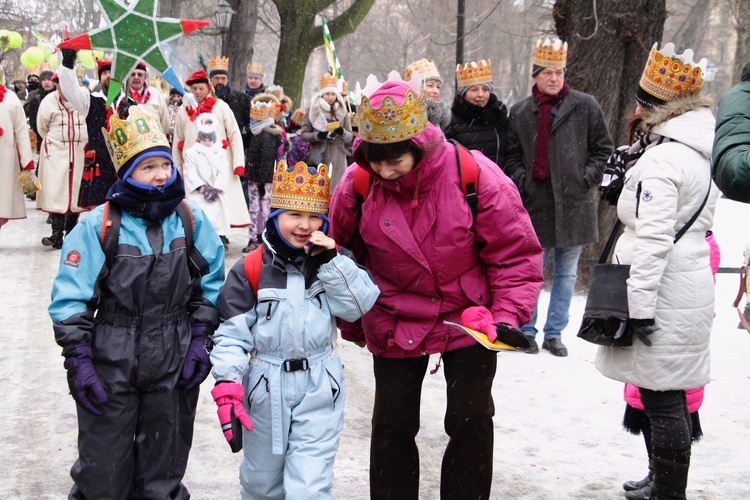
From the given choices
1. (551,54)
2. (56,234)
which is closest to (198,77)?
(56,234)

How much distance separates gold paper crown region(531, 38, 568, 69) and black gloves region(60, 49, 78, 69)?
4.45m

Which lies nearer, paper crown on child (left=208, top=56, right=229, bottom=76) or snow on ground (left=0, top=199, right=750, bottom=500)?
snow on ground (left=0, top=199, right=750, bottom=500)

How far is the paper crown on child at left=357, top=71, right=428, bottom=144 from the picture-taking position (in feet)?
11.3

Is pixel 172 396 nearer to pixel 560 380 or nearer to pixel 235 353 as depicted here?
pixel 235 353

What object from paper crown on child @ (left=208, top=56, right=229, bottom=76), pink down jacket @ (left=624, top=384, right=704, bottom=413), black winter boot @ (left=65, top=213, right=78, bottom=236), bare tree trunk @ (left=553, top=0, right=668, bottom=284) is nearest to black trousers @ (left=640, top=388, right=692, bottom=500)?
pink down jacket @ (left=624, top=384, right=704, bottom=413)

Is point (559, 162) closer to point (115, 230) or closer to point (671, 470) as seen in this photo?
point (671, 470)

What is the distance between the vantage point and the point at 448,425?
3.76m

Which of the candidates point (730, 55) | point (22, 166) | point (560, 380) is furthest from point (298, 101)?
point (730, 55)

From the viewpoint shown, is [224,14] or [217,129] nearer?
[217,129]

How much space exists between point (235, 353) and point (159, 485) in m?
0.78

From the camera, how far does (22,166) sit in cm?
1044

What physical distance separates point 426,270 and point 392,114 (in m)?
0.67

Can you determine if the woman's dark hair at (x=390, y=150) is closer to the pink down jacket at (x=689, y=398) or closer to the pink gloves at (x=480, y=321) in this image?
the pink gloves at (x=480, y=321)

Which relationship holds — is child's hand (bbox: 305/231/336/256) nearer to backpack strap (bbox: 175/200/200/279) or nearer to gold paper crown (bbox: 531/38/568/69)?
backpack strap (bbox: 175/200/200/279)
